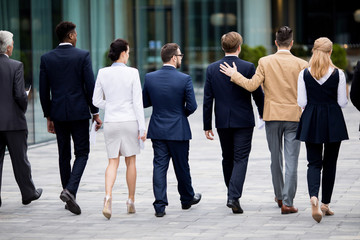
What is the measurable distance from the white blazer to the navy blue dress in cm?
145

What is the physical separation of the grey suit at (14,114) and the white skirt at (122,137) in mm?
933

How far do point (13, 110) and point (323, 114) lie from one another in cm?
287

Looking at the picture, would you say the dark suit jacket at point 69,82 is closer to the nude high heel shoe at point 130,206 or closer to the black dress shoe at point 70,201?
the black dress shoe at point 70,201

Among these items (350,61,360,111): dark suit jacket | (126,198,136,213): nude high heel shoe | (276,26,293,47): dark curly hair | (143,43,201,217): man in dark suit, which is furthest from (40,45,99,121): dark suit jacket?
(350,61,360,111): dark suit jacket

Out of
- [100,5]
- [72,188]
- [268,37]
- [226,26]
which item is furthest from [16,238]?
[268,37]

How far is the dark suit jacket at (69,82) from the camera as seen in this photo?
7457 millimetres

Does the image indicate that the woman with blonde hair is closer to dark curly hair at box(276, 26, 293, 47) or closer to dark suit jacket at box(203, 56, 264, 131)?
dark curly hair at box(276, 26, 293, 47)

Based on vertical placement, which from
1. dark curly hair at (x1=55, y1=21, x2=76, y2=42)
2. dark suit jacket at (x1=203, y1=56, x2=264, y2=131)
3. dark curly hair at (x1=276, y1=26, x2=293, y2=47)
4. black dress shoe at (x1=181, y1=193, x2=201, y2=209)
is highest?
dark curly hair at (x1=55, y1=21, x2=76, y2=42)

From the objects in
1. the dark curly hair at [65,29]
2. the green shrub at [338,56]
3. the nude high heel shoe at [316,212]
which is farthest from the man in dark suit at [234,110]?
the green shrub at [338,56]

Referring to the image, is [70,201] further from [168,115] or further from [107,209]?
[168,115]

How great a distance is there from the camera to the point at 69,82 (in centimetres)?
750

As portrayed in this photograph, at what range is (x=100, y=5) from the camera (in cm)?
1673

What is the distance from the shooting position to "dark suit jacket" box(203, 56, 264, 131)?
23.9 feet

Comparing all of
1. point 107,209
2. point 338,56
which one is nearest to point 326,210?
point 107,209
